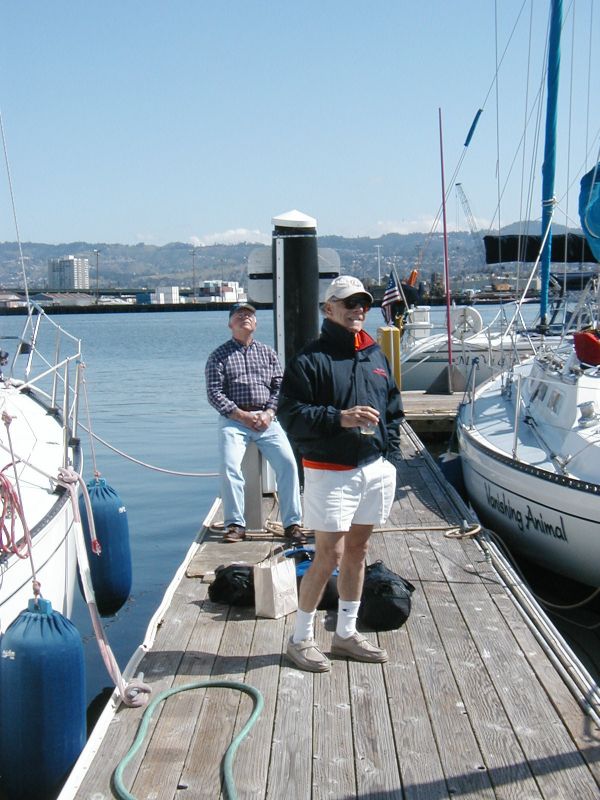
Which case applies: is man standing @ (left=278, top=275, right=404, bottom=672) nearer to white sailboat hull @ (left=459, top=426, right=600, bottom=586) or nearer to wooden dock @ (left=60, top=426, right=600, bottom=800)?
wooden dock @ (left=60, top=426, right=600, bottom=800)

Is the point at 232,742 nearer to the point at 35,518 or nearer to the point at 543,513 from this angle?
the point at 35,518

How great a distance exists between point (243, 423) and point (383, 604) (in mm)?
2268

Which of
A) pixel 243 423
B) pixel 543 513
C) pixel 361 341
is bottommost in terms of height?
pixel 543 513

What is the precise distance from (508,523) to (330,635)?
3.82 meters

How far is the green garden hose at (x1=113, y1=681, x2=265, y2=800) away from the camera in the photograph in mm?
3562

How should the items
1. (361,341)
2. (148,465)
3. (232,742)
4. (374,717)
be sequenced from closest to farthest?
(232,742), (374,717), (361,341), (148,465)

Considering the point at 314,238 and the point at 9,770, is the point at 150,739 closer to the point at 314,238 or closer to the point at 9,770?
the point at 9,770

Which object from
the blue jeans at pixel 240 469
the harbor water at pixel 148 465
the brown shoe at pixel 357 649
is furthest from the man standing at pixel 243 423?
the brown shoe at pixel 357 649

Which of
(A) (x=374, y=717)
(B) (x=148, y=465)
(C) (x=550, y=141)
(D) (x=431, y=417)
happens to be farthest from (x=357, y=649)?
(C) (x=550, y=141)

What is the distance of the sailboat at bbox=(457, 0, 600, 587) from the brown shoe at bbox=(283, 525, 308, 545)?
212cm

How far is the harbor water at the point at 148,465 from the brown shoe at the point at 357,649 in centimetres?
279

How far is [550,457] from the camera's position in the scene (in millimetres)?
7965

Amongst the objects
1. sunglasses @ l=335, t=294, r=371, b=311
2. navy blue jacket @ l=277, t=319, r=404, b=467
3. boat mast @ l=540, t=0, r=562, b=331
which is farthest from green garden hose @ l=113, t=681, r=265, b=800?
boat mast @ l=540, t=0, r=562, b=331

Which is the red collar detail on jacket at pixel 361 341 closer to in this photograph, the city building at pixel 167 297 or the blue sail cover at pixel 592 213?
the blue sail cover at pixel 592 213
